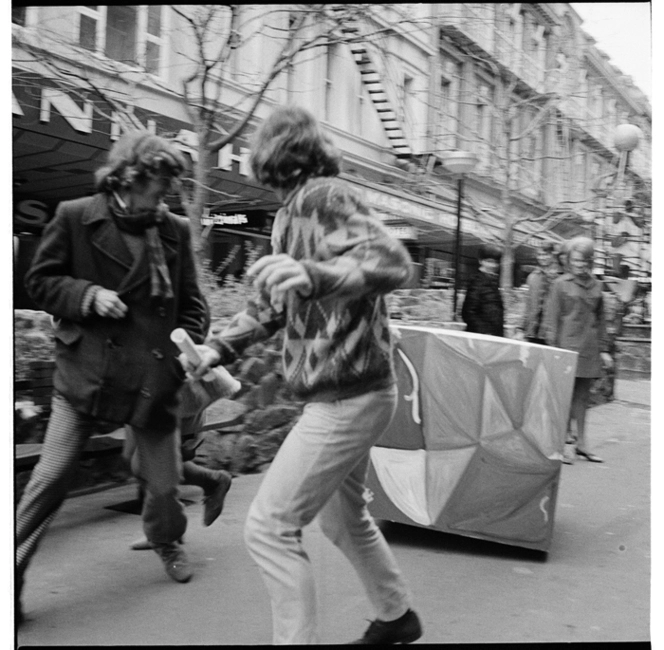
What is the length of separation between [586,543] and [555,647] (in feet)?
2.29

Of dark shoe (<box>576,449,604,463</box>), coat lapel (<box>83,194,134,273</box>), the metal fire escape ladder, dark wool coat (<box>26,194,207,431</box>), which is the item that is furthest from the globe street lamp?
coat lapel (<box>83,194,134,273</box>)

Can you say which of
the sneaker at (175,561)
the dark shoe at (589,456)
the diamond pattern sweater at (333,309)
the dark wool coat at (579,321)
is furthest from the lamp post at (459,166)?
the sneaker at (175,561)

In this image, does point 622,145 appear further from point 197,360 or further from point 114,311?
point 114,311

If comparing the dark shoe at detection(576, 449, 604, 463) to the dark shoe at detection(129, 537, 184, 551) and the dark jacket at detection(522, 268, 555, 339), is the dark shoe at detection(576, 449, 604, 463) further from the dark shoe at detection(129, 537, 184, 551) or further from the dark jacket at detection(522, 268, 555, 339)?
the dark shoe at detection(129, 537, 184, 551)

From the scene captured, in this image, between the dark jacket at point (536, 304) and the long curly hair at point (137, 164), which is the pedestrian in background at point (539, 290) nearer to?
the dark jacket at point (536, 304)

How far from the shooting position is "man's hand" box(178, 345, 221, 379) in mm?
2752

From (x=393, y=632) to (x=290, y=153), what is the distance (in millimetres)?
1732

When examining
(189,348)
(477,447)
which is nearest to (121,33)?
(189,348)

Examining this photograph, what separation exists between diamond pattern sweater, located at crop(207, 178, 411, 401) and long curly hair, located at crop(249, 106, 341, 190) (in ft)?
0.19

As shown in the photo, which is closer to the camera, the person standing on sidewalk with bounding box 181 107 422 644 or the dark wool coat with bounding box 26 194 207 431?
the person standing on sidewalk with bounding box 181 107 422 644

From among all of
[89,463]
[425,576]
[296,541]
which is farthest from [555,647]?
[89,463]

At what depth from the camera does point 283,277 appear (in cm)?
253

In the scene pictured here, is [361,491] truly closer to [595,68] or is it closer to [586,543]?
[586,543]

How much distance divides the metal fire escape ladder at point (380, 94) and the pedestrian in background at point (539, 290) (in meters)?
0.75
